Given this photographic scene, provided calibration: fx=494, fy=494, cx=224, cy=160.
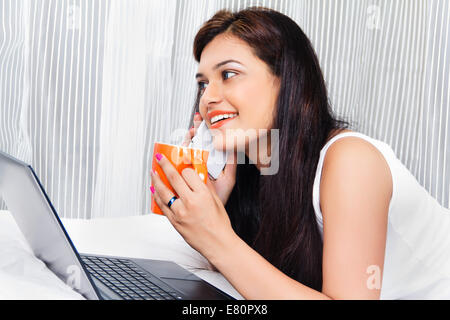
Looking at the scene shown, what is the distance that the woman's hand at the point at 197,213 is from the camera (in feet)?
2.50

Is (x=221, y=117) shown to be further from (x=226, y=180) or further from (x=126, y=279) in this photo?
(x=126, y=279)

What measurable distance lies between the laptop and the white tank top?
0.29m

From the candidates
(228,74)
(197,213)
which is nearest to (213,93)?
(228,74)

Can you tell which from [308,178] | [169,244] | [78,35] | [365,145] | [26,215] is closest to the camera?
[26,215]

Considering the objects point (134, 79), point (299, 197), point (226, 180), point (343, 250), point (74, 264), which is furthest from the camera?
point (134, 79)

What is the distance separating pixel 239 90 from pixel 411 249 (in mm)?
463

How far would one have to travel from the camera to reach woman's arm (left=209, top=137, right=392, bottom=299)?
72cm

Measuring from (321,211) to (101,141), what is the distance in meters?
0.75

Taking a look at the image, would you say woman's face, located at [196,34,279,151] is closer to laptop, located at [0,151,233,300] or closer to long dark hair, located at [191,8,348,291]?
long dark hair, located at [191,8,348,291]

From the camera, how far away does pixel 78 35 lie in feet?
4.50

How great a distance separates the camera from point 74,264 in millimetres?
642

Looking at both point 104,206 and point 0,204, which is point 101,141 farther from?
point 0,204

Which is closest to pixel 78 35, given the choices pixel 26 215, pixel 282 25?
pixel 282 25

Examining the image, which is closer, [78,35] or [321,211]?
[321,211]
